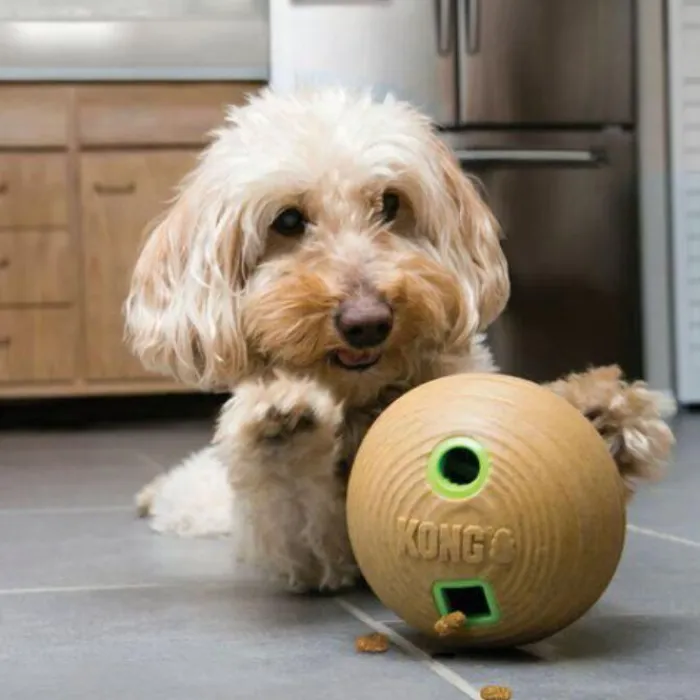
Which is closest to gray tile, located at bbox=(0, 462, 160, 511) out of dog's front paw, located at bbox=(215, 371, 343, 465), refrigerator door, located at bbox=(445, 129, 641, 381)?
dog's front paw, located at bbox=(215, 371, 343, 465)

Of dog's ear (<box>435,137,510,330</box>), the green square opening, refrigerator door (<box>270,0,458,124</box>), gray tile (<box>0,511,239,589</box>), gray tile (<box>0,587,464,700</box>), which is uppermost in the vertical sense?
refrigerator door (<box>270,0,458,124</box>)

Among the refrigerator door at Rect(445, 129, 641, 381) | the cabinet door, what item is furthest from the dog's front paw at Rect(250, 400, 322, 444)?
the cabinet door

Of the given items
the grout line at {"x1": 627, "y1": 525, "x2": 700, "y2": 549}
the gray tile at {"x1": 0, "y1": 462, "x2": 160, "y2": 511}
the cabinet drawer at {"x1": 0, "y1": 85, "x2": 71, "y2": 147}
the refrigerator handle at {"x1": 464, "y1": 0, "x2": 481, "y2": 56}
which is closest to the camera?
the grout line at {"x1": 627, "y1": 525, "x2": 700, "y2": 549}

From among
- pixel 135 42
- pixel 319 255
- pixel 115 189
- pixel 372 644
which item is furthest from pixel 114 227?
pixel 372 644

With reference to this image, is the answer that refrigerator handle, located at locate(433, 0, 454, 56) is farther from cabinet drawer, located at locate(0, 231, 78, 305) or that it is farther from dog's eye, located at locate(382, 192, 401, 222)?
dog's eye, located at locate(382, 192, 401, 222)

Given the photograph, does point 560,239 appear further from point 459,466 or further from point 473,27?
point 459,466

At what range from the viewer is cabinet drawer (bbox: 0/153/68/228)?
419cm

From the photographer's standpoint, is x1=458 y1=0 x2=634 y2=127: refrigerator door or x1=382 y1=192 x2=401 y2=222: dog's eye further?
x1=458 y1=0 x2=634 y2=127: refrigerator door

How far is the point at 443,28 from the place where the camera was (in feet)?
13.1

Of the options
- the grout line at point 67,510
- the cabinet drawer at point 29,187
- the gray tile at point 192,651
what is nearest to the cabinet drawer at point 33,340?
the cabinet drawer at point 29,187

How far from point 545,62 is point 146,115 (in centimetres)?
127

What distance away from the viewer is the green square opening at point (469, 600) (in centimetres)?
117

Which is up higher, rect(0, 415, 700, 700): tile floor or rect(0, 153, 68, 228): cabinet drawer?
rect(0, 153, 68, 228): cabinet drawer

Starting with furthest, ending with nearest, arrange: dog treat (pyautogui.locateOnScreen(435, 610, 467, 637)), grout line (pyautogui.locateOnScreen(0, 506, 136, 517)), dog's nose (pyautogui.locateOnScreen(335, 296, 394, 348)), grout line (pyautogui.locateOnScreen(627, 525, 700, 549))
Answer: grout line (pyautogui.locateOnScreen(0, 506, 136, 517))
grout line (pyautogui.locateOnScreen(627, 525, 700, 549))
dog's nose (pyautogui.locateOnScreen(335, 296, 394, 348))
dog treat (pyautogui.locateOnScreen(435, 610, 467, 637))
